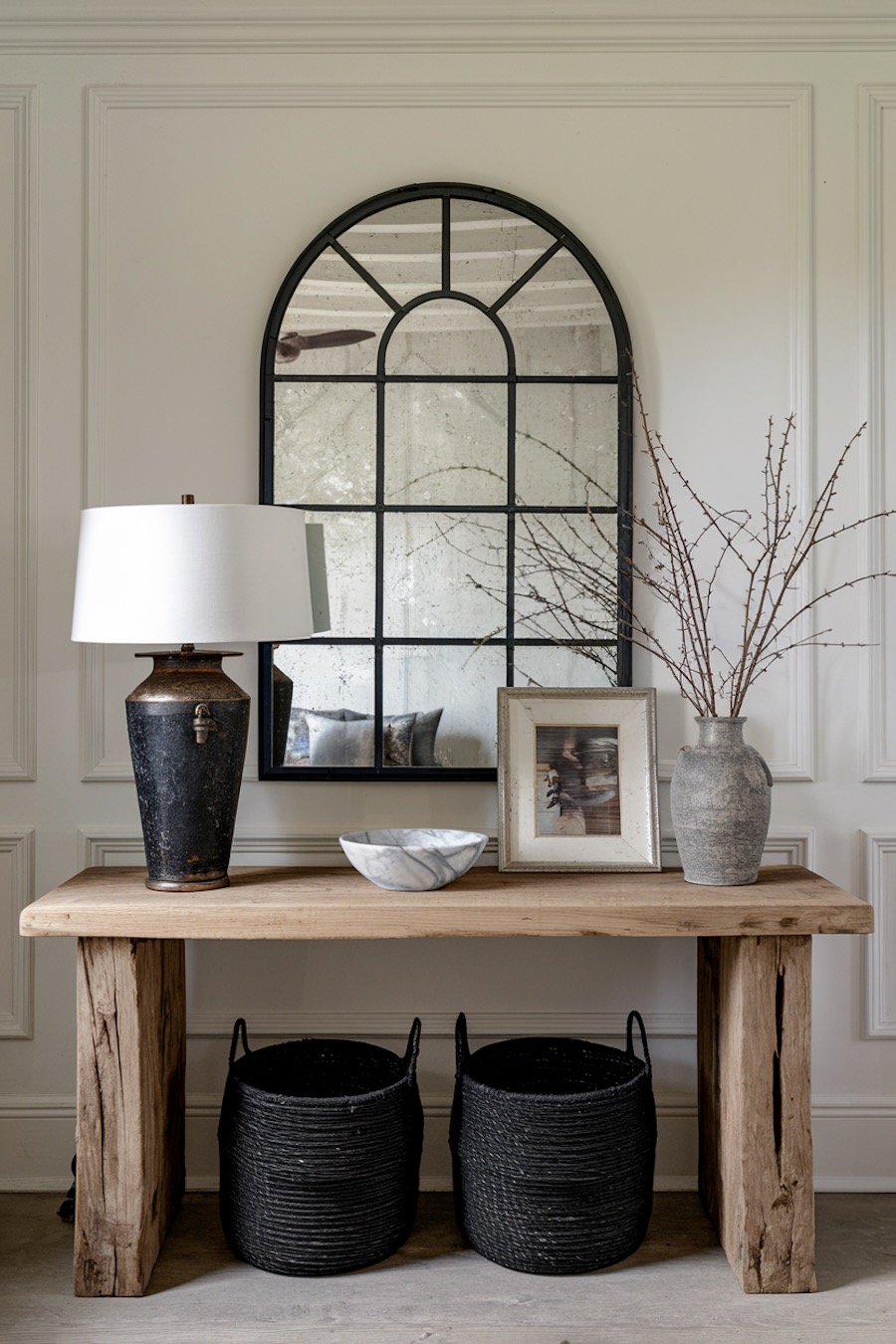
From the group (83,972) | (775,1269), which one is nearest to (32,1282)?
(83,972)

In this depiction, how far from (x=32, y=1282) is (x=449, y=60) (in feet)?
9.36

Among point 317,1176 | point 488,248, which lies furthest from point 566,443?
point 317,1176

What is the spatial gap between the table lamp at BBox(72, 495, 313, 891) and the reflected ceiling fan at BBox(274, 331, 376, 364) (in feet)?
1.77

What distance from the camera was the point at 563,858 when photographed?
232 centimetres

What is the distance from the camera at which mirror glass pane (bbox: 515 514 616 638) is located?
8.21 feet

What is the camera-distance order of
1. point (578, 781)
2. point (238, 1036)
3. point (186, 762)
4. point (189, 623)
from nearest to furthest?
1. point (189, 623)
2. point (186, 762)
3. point (578, 781)
4. point (238, 1036)

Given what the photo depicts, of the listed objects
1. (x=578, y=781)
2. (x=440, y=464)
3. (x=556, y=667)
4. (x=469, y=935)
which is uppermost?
(x=440, y=464)

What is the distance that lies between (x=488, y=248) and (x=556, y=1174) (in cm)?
205

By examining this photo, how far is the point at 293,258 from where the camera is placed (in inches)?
99.2

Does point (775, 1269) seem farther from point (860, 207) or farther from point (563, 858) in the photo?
point (860, 207)

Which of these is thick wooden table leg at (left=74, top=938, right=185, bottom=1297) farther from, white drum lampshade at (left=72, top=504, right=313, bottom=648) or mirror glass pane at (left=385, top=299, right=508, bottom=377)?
mirror glass pane at (left=385, top=299, right=508, bottom=377)

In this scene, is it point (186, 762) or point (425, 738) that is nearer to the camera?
point (186, 762)

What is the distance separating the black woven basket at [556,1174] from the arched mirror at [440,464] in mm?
755

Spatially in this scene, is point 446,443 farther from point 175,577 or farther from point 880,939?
point 880,939
